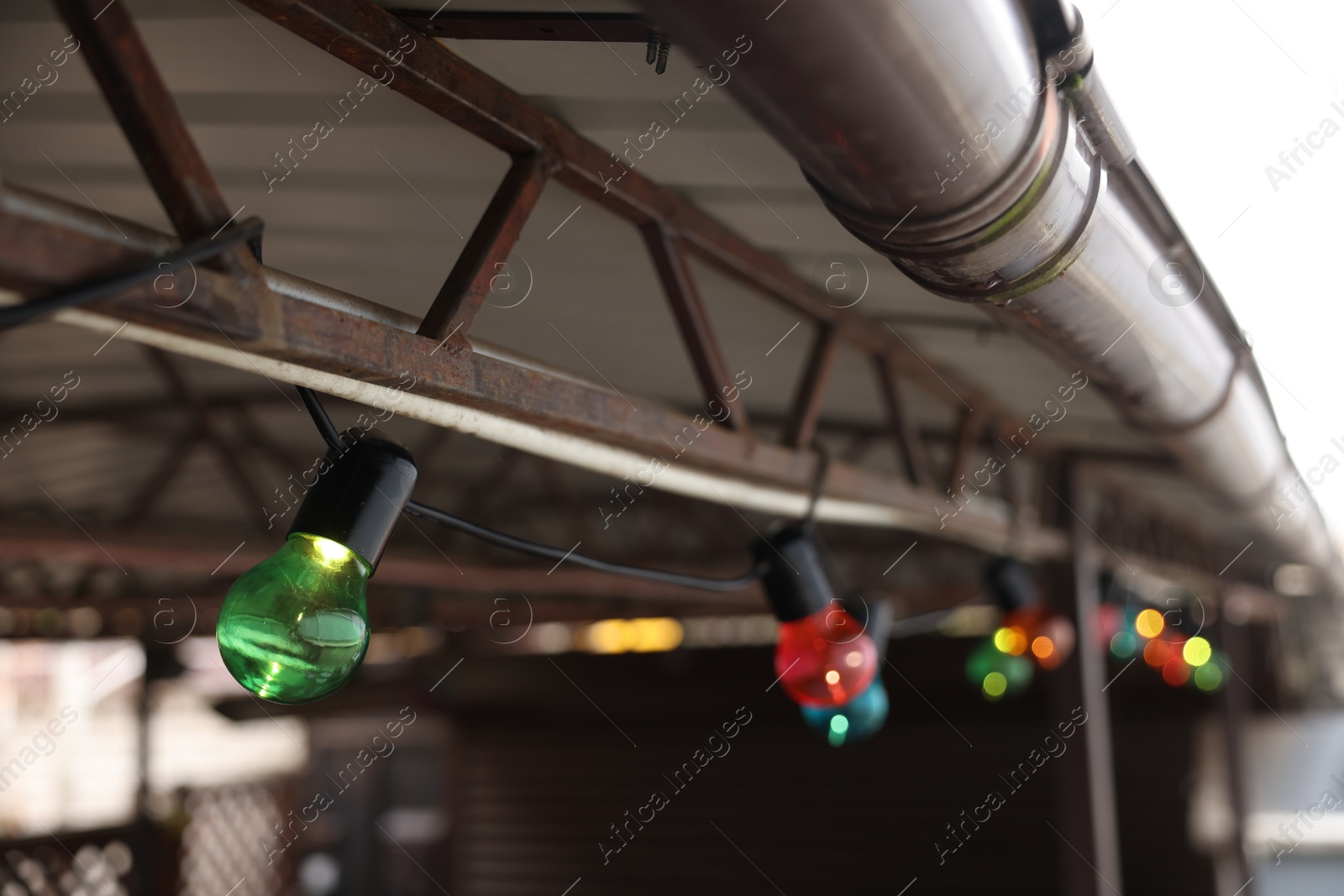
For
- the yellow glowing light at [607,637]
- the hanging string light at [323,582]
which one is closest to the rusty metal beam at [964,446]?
the hanging string light at [323,582]

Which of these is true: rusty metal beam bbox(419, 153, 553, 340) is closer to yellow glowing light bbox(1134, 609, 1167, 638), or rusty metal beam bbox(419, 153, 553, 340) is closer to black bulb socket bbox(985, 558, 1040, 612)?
black bulb socket bbox(985, 558, 1040, 612)

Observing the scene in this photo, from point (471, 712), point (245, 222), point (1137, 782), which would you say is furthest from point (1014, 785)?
point (245, 222)

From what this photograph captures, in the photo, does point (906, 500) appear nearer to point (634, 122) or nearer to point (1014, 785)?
point (634, 122)

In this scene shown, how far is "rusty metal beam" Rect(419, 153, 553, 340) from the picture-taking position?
4.04 ft

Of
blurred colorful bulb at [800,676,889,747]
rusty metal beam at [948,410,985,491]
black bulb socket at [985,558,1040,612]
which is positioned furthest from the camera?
black bulb socket at [985,558,1040,612]

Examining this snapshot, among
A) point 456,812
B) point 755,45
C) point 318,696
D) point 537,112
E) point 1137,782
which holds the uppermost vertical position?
point 456,812

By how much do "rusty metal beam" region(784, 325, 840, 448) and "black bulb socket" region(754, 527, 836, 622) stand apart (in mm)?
292

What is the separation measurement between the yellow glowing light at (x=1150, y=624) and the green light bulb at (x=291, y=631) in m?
4.67

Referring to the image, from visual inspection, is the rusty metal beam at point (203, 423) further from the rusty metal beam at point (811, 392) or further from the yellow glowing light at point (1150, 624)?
the yellow glowing light at point (1150, 624)

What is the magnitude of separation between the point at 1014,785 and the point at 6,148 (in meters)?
7.84

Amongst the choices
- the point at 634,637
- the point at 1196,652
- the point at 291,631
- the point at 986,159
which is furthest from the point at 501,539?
the point at 634,637

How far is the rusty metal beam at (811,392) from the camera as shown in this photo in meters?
2.17

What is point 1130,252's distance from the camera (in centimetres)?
121

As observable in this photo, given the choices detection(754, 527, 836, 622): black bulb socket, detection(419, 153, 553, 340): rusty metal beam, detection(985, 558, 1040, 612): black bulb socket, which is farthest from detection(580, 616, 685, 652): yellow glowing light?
detection(419, 153, 553, 340): rusty metal beam
